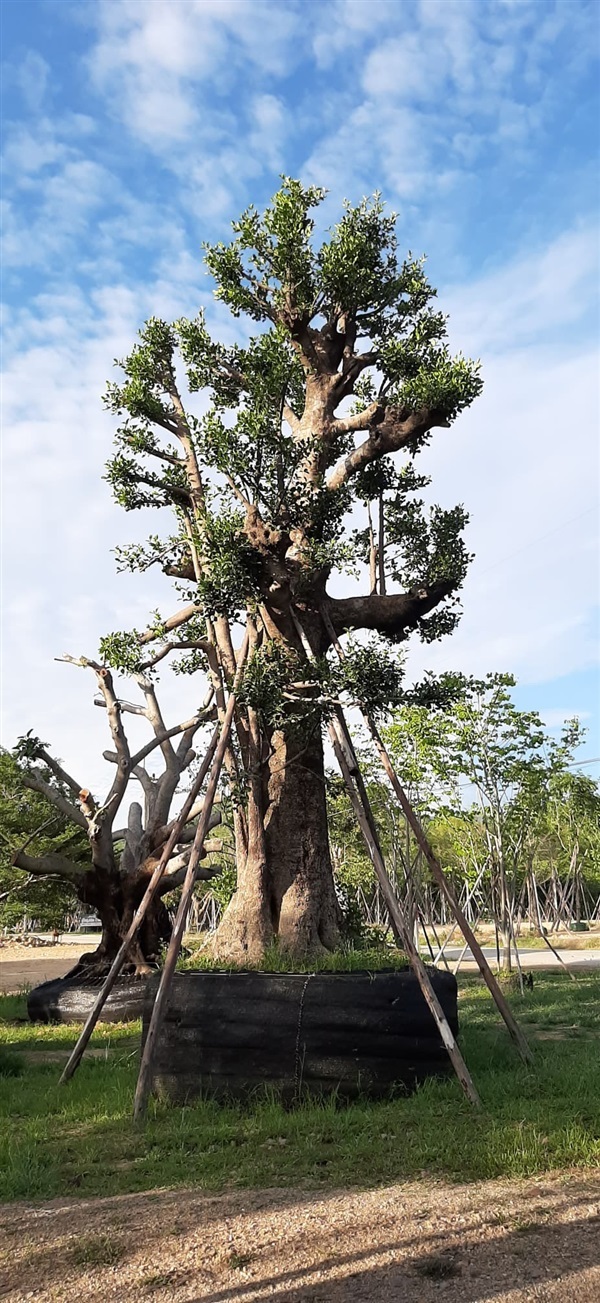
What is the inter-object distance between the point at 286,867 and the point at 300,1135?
403 centimetres

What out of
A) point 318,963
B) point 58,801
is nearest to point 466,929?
point 318,963

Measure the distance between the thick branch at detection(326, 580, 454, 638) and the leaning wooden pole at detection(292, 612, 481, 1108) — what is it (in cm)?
72

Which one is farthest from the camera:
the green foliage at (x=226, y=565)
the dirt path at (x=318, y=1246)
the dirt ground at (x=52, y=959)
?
the dirt ground at (x=52, y=959)

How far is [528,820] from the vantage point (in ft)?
65.7

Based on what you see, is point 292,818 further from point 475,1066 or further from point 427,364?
→ point 427,364

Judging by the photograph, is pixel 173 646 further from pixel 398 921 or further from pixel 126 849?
pixel 126 849

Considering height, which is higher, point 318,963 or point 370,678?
point 370,678

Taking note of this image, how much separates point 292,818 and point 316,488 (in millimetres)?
3656

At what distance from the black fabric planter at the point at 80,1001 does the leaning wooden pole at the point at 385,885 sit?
6288mm

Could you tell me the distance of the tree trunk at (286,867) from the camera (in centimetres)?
973

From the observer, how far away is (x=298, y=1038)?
23.2 ft

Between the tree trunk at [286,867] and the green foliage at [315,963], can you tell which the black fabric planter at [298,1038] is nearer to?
the green foliage at [315,963]

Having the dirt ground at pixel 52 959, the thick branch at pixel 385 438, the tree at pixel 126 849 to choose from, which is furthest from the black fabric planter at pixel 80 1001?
the thick branch at pixel 385 438

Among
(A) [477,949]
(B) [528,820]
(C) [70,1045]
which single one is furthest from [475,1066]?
(B) [528,820]
